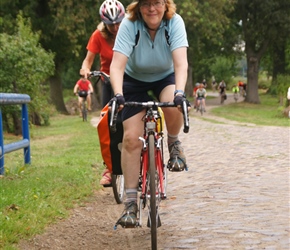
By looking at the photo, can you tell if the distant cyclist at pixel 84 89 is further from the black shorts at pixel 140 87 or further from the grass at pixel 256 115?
the black shorts at pixel 140 87

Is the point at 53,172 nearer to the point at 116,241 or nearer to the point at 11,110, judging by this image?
the point at 116,241

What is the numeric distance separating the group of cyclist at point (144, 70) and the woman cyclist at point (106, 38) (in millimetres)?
1665

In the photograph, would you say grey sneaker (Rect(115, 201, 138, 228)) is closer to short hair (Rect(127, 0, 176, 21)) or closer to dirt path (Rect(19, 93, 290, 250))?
dirt path (Rect(19, 93, 290, 250))

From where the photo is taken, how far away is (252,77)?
156 ft

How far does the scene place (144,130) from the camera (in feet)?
18.1

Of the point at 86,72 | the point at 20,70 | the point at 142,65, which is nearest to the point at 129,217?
the point at 142,65

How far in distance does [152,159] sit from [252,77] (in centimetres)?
4329

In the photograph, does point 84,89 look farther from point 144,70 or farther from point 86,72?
point 144,70

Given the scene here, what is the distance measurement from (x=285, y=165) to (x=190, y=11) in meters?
25.7

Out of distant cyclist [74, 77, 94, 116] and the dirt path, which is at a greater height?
distant cyclist [74, 77, 94, 116]

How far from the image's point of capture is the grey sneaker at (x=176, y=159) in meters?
5.79

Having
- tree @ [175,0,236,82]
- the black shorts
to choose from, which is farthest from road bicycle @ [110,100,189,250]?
tree @ [175,0,236,82]

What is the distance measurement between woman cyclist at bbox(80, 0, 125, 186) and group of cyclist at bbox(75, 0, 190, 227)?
167 cm

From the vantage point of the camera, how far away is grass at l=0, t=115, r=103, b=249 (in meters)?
5.90
